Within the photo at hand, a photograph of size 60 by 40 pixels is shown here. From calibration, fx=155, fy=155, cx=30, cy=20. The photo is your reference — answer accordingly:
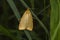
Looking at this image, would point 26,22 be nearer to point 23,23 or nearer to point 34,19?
point 23,23

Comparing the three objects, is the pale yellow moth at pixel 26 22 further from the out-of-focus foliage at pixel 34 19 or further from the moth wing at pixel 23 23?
the out-of-focus foliage at pixel 34 19

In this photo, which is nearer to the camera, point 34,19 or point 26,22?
point 26,22

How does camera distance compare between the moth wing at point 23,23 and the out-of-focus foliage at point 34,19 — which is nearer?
the moth wing at point 23,23

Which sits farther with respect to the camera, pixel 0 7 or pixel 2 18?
pixel 0 7

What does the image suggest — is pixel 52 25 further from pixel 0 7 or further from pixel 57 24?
pixel 0 7

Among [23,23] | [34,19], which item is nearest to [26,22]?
[23,23]

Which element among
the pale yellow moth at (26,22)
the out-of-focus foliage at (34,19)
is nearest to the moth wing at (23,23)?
the pale yellow moth at (26,22)

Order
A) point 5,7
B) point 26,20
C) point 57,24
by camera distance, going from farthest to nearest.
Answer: point 5,7, point 26,20, point 57,24

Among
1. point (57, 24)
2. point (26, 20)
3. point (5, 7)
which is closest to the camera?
point (57, 24)

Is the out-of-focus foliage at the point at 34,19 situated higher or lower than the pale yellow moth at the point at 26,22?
lower

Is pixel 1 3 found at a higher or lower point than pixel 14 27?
higher

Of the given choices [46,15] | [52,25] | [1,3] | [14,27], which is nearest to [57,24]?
[52,25]
